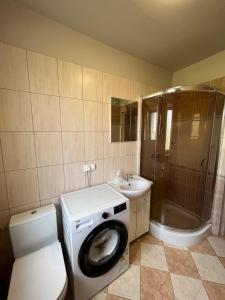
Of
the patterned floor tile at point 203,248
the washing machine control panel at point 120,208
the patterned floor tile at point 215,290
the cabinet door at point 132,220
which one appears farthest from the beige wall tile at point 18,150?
the patterned floor tile at point 203,248

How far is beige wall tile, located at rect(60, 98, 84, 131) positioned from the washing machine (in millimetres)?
746

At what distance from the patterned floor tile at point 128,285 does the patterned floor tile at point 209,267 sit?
69cm

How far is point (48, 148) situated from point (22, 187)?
439 mm

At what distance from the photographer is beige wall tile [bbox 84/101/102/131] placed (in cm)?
161

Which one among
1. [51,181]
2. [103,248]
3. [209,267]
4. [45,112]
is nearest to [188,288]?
[209,267]

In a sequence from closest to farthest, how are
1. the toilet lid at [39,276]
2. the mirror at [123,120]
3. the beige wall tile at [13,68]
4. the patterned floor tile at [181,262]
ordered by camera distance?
the toilet lid at [39,276] < the beige wall tile at [13,68] < the patterned floor tile at [181,262] < the mirror at [123,120]

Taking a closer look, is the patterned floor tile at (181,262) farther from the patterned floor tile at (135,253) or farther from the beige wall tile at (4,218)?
the beige wall tile at (4,218)

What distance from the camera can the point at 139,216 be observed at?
1812 millimetres

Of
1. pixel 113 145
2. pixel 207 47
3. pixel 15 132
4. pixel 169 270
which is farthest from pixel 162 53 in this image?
pixel 169 270

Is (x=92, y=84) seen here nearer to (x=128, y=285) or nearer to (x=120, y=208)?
(x=120, y=208)

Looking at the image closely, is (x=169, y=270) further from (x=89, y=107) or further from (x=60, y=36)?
(x=60, y=36)

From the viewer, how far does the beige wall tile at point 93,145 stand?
1665mm

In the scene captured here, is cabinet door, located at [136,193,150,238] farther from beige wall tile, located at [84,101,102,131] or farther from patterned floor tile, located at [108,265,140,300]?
beige wall tile, located at [84,101,102,131]

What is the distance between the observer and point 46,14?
4.07 ft
